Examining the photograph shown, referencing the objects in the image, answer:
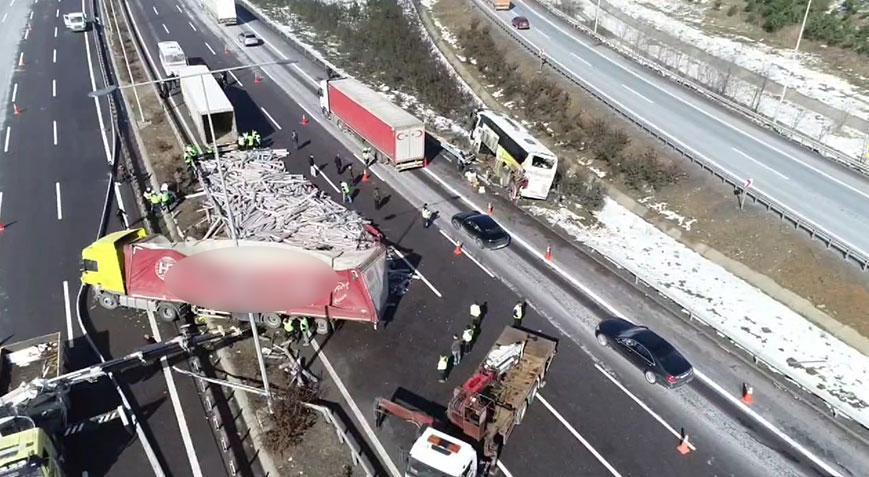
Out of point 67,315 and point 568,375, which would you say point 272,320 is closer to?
point 67,315

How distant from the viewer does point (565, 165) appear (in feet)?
124

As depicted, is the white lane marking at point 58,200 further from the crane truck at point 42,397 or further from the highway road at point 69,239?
the crane truck at point 42,397

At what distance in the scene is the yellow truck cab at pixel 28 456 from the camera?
1491 cm

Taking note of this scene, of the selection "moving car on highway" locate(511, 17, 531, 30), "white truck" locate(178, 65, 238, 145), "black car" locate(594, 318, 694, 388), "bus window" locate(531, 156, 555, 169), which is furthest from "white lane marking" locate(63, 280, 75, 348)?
"moving car on highway" locate(511, 17, 531, 30)

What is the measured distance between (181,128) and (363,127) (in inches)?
573

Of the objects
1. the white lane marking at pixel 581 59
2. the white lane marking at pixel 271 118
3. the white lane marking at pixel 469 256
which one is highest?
the white lane marking at pixel 581 59

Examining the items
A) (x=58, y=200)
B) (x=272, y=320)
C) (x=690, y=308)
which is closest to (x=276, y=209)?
(x=272, y=320)

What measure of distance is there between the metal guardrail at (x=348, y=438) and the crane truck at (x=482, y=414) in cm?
107

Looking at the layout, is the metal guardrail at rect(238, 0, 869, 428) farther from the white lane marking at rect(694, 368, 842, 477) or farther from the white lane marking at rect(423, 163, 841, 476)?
the white lane marking at rect(694, 368, 842, 477)

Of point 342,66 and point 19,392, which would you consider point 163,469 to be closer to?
point 19,392

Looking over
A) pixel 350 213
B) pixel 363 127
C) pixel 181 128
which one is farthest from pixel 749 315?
pixel 181 128

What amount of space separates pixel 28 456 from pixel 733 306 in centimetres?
2749

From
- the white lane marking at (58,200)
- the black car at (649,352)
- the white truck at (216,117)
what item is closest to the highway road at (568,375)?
the black car at (649,352)

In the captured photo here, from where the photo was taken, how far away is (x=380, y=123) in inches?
1363
